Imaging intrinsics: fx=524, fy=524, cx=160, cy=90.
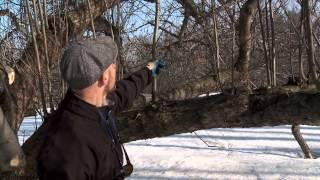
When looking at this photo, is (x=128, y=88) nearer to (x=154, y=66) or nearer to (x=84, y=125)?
(x=154, y=66)

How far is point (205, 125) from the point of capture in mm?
3006

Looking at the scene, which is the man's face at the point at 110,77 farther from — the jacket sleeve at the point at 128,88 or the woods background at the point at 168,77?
the woods background at the point at 168,77

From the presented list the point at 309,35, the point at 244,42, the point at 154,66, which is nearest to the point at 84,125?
the point at 154,66

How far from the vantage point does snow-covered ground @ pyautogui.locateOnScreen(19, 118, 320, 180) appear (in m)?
5.09

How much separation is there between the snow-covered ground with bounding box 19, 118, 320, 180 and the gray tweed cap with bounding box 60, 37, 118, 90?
290cm

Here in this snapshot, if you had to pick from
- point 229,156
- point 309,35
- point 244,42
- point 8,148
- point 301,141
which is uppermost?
point 244,42

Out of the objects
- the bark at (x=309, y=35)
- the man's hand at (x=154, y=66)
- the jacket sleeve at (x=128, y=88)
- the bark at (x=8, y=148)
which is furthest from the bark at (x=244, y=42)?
the bark at (x=8, y=148)

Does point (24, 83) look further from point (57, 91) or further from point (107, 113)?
point (107, 113)

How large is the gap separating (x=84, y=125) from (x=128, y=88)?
2.25ft

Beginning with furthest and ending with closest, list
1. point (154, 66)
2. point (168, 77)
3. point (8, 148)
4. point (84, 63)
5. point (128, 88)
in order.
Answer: point (168, 77)
point (154, 66)
point (128, 88)
point (8, 148)
point (84, 63)

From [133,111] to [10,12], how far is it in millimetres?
1361

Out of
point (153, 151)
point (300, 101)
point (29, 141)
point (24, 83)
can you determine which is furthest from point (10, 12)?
point (153, 151)

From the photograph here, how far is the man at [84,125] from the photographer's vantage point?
1658 millimetres

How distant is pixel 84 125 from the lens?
1.74m
